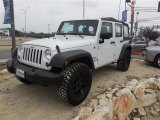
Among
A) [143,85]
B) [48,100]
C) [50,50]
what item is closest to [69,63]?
[50,50]

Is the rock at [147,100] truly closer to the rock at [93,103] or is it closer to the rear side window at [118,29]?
the rock at [93,103]

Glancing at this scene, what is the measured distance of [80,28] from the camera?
6504 millimetres

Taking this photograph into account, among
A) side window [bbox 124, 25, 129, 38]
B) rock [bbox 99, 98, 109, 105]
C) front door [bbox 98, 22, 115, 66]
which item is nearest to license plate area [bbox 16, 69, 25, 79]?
rock [bbox 99, 98, 109, 105]

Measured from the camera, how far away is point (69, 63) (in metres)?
4.86

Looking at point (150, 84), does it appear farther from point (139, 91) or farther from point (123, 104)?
point (123, 104)

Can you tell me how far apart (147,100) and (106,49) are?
6.95 feet

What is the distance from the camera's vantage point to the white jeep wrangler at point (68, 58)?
15.2ft

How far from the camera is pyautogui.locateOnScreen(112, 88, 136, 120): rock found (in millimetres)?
5698

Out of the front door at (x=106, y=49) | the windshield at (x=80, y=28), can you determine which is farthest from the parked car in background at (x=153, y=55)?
the windshield at (x=80, y=28)

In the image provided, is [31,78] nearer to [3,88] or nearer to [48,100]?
[48,100]

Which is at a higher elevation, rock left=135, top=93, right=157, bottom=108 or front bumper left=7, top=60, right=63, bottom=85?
front bumper left=7, top=60, right=63, bottom=85

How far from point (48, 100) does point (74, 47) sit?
57.3 inches

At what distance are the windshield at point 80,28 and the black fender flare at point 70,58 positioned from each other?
3.23ft

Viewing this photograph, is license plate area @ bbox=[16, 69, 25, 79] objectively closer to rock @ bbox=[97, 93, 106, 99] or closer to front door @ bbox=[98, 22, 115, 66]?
rock @ bbox=[97, 93, 106, 99]
